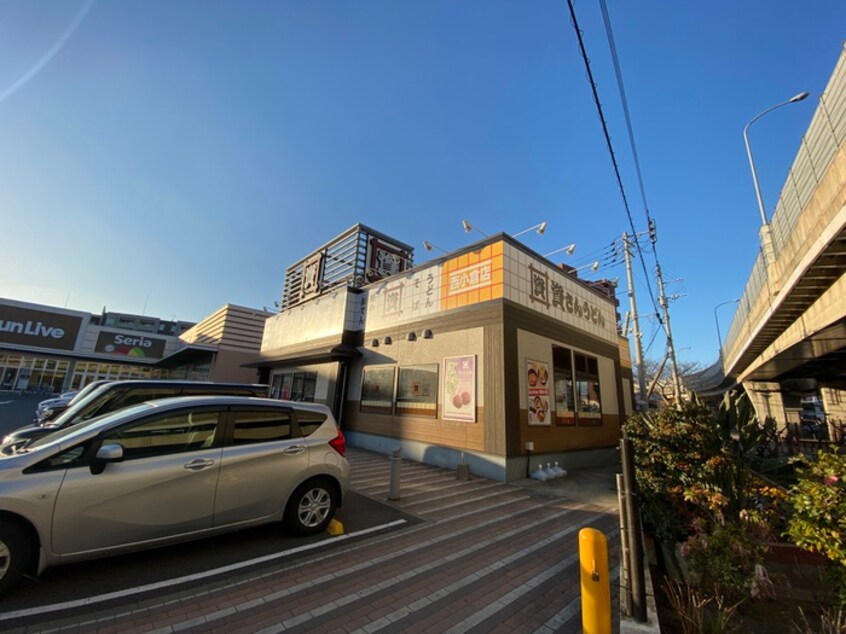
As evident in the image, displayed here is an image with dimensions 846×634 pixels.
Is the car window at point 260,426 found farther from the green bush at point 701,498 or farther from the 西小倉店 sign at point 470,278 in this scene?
the 西小倉店 sign at point 470,278

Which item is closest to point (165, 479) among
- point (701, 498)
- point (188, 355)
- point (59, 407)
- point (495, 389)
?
point (701, 498)

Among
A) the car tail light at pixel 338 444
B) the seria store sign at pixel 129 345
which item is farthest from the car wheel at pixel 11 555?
the seria store sign at pixel 129 345

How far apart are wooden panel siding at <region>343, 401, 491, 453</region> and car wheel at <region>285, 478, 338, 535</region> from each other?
4.98 m

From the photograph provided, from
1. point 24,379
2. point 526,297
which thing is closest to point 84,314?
point 24,379

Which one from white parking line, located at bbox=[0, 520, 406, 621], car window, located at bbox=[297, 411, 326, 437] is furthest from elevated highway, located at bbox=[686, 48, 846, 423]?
white parking line, located at bbox=[0, 520, 406, 621]

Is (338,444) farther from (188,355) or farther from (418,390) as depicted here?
(188,355)

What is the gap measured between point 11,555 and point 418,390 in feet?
28.5

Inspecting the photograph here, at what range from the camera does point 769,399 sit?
27.0 metres

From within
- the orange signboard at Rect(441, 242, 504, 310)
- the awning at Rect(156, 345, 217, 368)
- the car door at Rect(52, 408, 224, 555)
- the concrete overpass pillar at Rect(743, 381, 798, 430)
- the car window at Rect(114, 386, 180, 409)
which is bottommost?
the car door at Rect(52, 408, 224, 555)

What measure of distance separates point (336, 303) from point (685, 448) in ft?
42.7

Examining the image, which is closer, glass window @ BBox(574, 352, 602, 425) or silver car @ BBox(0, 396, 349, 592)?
silver car @ BBox(0, 396, 349, 592)

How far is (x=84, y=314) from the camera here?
36.8 meters

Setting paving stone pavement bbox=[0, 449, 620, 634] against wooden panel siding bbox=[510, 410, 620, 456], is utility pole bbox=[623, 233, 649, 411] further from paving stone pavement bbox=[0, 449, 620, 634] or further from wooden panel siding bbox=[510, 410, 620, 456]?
paving stone pavement bbox=[0, 449, 620, 634]

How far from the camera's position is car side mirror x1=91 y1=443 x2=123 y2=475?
3.38 meters
